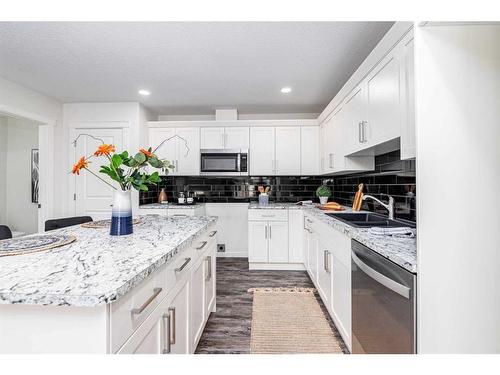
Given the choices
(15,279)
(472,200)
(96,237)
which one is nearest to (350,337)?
(472,200)

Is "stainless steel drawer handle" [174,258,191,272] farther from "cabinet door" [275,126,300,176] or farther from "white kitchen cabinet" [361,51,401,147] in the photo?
"cabinet door" [275,126,300,176]

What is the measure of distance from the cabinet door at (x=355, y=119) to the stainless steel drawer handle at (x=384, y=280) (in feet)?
3.22

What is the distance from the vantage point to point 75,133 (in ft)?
11.9

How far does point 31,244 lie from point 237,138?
9.51ft

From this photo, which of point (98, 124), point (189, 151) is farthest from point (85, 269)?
point (98, 124)

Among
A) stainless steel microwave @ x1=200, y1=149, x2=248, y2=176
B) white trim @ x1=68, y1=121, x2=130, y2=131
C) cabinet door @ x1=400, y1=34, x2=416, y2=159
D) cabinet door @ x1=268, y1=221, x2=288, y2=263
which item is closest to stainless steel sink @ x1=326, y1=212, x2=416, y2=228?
cabinet door @ x1=400, y1=34, x2=416, y2=159

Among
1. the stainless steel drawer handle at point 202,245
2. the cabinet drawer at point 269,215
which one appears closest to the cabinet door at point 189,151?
the cabinet drawer at point 269,215

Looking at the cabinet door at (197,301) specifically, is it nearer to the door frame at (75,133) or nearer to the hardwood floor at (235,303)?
the hardwood floor at (235,303)

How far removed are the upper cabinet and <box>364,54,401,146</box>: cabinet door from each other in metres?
2.07

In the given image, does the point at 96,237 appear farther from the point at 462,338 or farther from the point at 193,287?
the point at 462,338

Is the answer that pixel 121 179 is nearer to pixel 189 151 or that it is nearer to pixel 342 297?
pixel 342 297

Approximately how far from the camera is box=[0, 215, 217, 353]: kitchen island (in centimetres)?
64

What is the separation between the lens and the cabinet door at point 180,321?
43.8 inches

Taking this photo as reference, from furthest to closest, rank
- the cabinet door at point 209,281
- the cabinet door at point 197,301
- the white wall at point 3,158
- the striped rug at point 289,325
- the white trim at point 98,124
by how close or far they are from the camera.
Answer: the white wall at point 3,158, the white trim at point 98,124, the cabinet door at point 209,281, the striped rug at point 289,325, the cabinet door at point 197,301
